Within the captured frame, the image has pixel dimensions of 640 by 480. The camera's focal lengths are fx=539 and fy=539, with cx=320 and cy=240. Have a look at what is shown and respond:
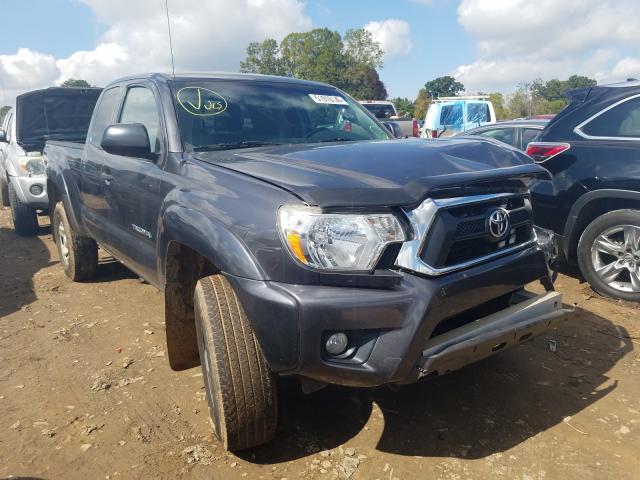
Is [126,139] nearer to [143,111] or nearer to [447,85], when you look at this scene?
[143,111]

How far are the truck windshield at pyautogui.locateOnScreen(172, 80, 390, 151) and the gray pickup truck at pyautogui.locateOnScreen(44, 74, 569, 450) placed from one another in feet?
0.09

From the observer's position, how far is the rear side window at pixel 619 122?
4.32 m

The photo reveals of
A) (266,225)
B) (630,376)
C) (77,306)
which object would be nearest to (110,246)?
(77,306)

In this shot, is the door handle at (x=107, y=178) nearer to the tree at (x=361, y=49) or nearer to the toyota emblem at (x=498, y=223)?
the toyota emblem at (x=498, y=223)

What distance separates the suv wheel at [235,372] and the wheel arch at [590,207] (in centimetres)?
328

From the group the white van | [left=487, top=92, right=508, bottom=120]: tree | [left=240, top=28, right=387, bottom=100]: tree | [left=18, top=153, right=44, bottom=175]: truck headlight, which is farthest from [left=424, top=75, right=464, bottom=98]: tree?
[left=18, top=153, right=44, bottom=175]: truck headlight

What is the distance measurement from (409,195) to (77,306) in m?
3.79

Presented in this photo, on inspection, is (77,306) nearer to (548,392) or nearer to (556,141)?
(548,392)

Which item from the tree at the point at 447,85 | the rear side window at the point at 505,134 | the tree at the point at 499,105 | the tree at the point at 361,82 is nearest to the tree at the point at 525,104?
the tree at the point at 499,105

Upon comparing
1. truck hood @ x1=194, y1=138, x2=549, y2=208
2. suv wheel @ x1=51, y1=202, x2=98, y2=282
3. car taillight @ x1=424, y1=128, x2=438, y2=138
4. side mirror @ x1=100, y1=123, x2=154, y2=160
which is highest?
side mirror @ x1=100, y1=123, x2=154, y2=160

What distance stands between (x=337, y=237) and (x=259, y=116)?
63.0 inches

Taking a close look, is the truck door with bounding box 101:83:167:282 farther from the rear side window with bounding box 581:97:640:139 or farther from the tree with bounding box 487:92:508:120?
the tree with bounding box 487:92:508:120

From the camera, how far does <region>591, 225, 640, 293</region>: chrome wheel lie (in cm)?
431

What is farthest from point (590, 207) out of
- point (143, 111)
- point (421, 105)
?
point (421, 105)
